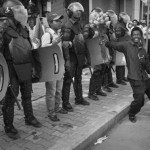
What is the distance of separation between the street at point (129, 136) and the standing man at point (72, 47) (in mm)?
1016

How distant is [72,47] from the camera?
4691 millimetres

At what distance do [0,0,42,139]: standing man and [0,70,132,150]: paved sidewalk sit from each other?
26 centimetres

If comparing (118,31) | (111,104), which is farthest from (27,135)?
(118,31)

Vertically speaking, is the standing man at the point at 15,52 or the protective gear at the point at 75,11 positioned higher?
the protective gear at the point at 75,11

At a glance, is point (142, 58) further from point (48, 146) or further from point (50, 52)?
point (48, 146)

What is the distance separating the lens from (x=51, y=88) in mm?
4215

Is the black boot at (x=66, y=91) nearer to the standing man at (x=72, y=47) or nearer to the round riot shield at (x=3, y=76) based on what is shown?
the standing man at (x=72, y=47)

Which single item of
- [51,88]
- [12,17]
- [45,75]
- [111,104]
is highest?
[12,17]

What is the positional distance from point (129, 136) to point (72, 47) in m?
1.81

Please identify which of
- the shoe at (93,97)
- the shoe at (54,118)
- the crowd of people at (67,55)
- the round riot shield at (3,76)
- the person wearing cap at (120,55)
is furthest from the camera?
the shoe at (93,97)

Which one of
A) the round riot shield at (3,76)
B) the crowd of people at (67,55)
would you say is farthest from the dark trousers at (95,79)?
the round riot shield at (3,76)

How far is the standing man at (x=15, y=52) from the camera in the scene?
11.4ft

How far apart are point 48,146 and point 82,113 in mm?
1421

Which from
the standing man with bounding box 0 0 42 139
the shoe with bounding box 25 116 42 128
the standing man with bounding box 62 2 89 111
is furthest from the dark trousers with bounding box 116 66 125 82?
the standing man with bounding box 0 0 42 139
